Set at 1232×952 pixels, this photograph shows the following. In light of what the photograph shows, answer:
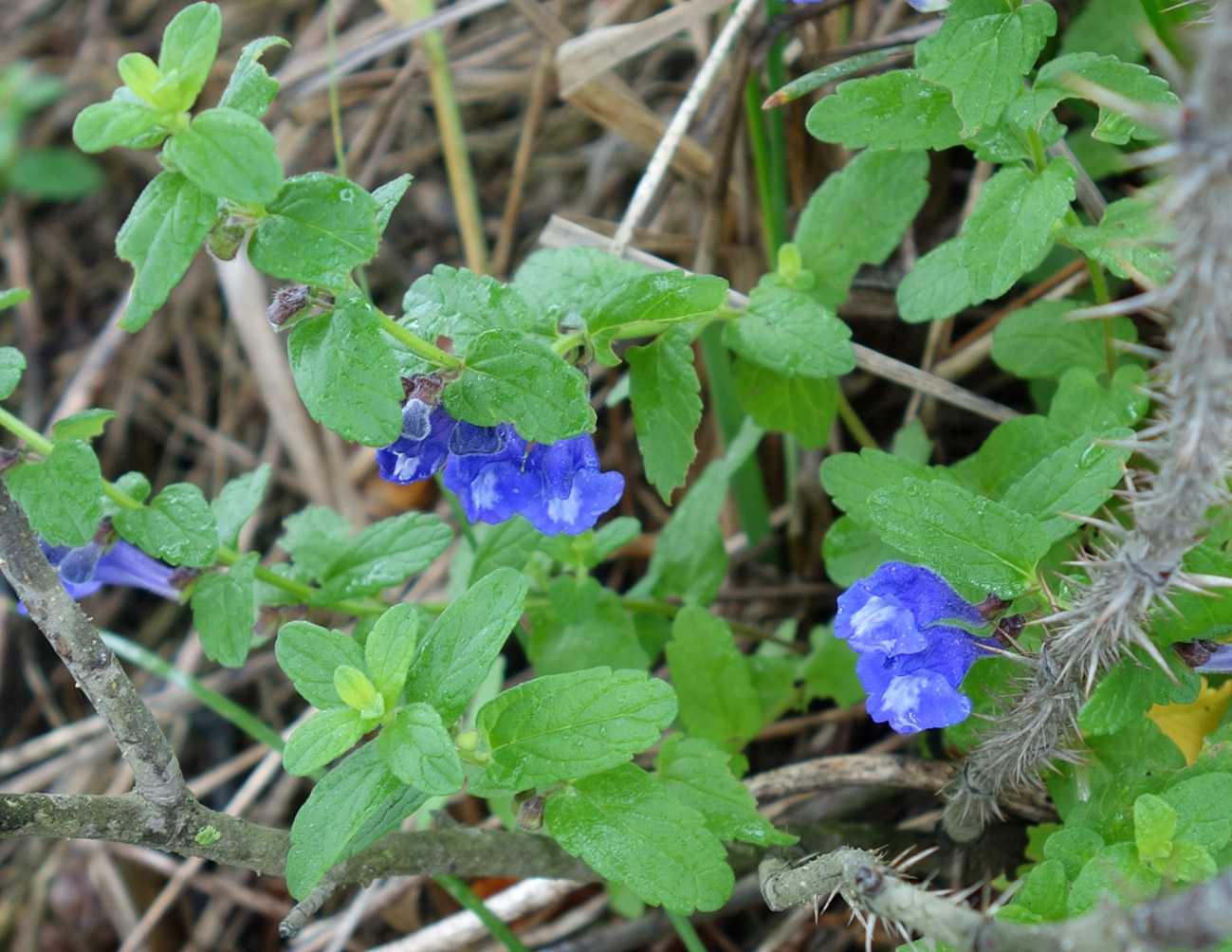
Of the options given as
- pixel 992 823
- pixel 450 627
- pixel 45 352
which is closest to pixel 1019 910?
pixel 992 823

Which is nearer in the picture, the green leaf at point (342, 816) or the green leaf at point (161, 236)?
the green leaf at point (161, 236)

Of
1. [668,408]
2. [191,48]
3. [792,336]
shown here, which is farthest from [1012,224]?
[191,48]

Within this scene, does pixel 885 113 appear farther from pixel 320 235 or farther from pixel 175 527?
pixel 175 527

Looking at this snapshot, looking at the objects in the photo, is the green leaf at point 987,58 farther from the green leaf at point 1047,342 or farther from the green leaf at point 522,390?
the green leaf at point 522,390

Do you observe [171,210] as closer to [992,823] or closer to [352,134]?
[992,823]

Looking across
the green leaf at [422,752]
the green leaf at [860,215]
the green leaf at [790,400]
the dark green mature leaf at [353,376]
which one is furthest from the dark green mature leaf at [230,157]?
the green leaf at [860,215]
